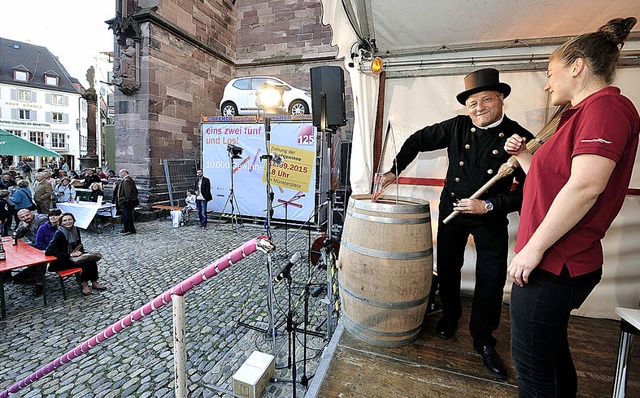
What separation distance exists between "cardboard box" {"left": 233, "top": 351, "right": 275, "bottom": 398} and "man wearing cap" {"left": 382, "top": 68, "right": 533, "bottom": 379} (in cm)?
133

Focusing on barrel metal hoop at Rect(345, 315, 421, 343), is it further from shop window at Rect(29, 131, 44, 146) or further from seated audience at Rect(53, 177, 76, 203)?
shop window at Rect(29, 131, 44, 146)

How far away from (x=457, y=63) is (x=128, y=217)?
7.69 metres

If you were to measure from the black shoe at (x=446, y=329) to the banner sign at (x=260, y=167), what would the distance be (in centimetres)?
550

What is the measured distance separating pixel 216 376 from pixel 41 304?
9.76 ft

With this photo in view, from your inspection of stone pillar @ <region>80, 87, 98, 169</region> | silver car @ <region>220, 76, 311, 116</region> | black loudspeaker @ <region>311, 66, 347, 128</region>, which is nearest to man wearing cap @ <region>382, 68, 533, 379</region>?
black loudspeaker @ <region>311, 66, 347, 128</region>

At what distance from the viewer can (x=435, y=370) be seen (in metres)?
1.84

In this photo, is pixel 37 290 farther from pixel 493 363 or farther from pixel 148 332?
pixel 493 363

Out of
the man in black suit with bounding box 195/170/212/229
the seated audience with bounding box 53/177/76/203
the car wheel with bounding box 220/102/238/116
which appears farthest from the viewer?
the car wheel with bounding box 220/102/238/116

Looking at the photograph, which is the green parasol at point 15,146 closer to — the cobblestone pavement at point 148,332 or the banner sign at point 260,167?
the banner sign at point 260,167

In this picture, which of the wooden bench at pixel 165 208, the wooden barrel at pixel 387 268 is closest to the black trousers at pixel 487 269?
the wooden barrel at pixel 387 268

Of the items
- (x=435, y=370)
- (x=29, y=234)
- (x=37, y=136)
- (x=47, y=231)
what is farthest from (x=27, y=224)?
(x=37, y=136)

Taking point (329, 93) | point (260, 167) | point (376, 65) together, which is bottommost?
point (260, 167)

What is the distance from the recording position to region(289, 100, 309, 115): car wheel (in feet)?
34.2

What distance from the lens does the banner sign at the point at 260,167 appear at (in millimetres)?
8094
